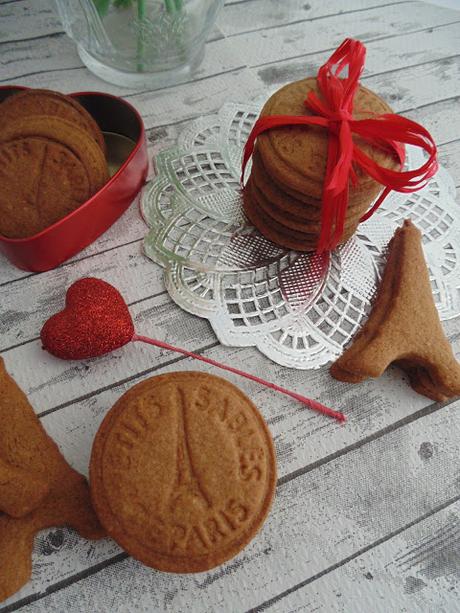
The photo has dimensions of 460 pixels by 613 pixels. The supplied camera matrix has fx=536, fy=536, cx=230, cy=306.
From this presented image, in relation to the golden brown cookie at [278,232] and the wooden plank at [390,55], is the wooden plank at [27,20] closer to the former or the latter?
the wooden plank at [390,55]

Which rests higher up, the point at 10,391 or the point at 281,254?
the point at 281,254

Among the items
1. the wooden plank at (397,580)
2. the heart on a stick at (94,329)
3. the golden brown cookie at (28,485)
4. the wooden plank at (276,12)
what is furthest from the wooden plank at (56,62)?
the wooden plank at (397,580)

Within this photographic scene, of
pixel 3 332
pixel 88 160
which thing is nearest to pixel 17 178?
pixel 88 160

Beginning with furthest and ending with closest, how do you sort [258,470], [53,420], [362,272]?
[362,272], [53,420], [258,470]

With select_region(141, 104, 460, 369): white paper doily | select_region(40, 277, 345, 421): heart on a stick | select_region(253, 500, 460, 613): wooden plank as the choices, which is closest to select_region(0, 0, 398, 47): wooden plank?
select_region(141, 104, 460, 369): white paper doily

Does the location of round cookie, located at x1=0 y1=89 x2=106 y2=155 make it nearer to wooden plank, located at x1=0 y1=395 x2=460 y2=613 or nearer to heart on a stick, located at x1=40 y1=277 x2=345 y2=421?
heart on a stick, located at x1=40 y1=277 x2=345 y2=421

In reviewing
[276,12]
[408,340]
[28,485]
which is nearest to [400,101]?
[276,12]

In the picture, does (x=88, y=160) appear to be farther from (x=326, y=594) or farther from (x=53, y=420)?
(x=326, y=594)

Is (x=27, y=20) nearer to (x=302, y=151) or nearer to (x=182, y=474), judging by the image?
(x=302, y=151)
